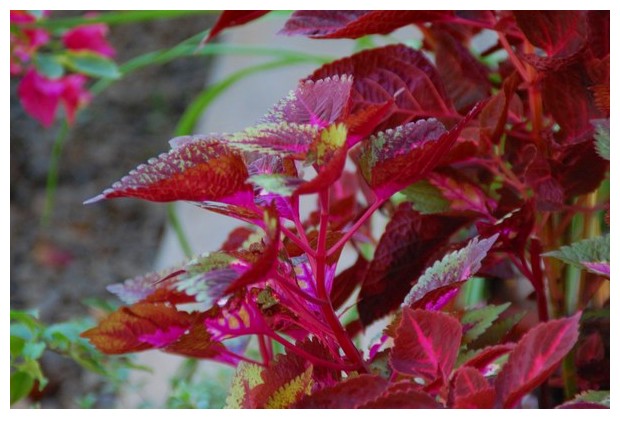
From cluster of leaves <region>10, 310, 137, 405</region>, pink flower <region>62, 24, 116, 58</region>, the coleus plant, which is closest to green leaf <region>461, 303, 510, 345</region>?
the coleus plant

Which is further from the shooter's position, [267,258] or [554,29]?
[554,29]

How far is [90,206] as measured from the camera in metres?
1.91

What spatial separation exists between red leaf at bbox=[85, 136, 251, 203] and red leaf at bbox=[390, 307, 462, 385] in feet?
0.24

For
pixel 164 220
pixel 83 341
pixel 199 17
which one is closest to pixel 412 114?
pixel 83 341

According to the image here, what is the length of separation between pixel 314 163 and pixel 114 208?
66.7 inches

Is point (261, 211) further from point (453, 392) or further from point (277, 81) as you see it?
point (277, 81)

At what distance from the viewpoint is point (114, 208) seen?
192 centimetres

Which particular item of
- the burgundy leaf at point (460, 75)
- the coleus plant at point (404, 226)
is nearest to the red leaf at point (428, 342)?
the coleus plant at point (404, 226)

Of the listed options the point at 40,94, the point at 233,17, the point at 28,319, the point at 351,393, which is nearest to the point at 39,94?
the point at 40,94

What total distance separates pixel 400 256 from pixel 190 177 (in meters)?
0.19

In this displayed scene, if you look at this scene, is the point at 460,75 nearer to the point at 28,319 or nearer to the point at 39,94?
the point at 28,319

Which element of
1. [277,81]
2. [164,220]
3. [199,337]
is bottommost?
[164,220]

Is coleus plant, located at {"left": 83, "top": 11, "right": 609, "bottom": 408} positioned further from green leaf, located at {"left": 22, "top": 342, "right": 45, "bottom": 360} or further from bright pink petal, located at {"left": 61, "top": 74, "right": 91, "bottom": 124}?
bright pink petal, located at {"left": 61, "top": 74, "right": 91, "bottom": 124}

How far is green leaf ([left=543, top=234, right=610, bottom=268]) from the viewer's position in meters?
0.34
